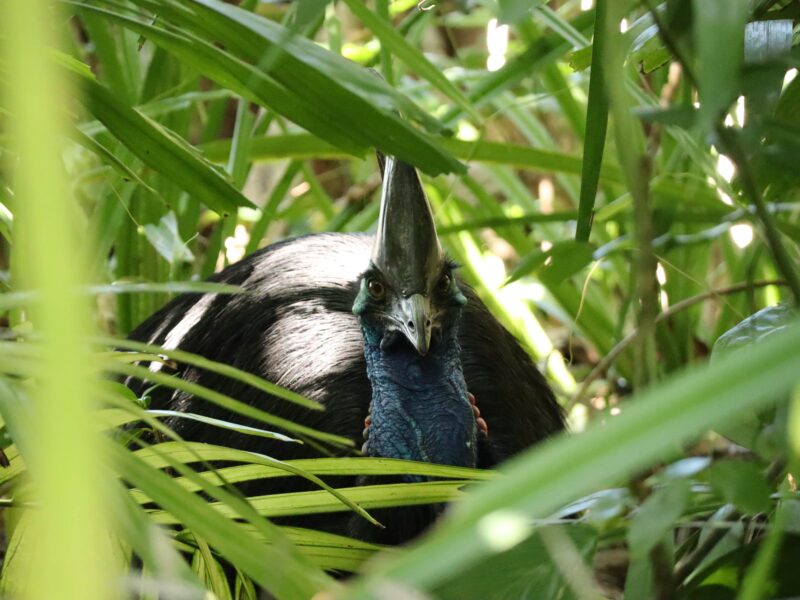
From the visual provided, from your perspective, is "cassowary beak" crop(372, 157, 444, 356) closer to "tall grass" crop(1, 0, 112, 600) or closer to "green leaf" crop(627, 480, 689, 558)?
"green leaf" crop(627, 480, 689, 558)

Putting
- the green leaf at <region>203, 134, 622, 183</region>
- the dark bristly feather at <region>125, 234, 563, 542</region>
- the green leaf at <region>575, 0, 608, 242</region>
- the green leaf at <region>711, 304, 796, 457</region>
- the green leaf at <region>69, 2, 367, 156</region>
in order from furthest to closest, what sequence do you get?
the green leaf at <region>203, 134, 622, 183</region>, the dark bristly feather at <region>125, 234, 563, 542</region>, the green leaf at <region>69, 2, 367, 156</region>, the green leaf at <region>575, 0, 608, 242</region>, the green leaf at <region>711, 304, 796, 457</region>

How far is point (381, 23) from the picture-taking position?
1.43 m

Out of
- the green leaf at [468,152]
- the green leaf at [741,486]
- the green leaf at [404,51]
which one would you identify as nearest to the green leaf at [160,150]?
the green leaf at [404,51]

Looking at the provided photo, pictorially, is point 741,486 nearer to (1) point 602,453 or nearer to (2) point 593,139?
(1) point 602,453

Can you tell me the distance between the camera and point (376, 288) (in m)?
1.96

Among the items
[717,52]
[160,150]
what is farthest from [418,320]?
[717,52]

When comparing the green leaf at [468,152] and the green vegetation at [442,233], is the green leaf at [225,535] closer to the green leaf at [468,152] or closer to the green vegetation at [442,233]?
the green vegetation at [442,233]

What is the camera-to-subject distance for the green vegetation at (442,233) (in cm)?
49

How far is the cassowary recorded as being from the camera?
187 centimetres

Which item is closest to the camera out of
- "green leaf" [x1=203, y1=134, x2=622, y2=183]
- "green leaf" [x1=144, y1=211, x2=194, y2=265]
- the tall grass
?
the tall grass

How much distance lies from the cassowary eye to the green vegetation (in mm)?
303

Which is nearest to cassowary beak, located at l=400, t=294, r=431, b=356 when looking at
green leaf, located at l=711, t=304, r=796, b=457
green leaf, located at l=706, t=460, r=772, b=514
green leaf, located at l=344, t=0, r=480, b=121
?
green leaf, located at l=344, t=0, r=480, b=121

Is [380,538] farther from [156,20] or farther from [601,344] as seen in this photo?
[601,344]

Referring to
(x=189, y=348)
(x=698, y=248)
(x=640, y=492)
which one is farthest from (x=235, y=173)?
(x=640, y=492)
